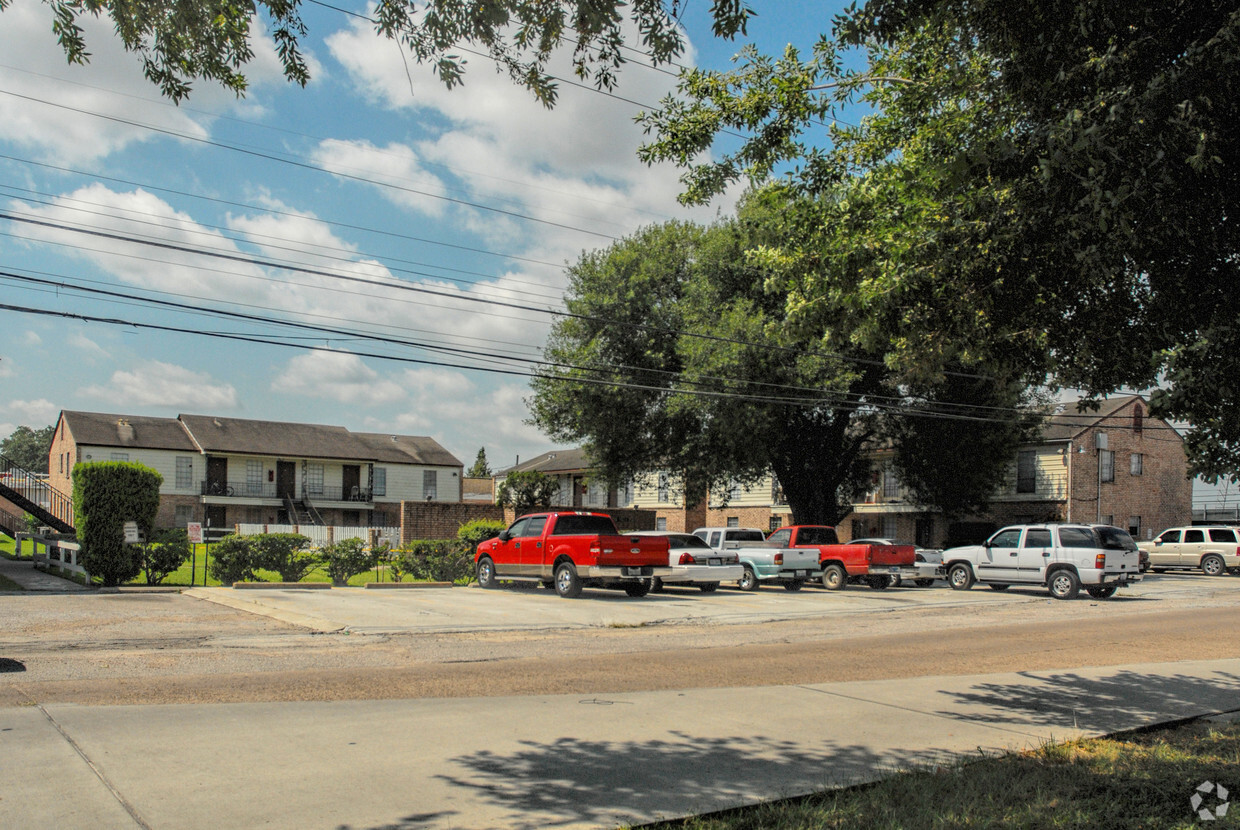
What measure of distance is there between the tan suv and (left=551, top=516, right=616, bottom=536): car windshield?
94.6 feet

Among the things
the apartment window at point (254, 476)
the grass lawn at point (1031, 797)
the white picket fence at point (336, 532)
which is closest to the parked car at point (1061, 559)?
the white picket fence at point (336, 532)

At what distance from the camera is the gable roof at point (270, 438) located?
5747 centimetres

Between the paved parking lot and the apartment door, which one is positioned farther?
the apartment door

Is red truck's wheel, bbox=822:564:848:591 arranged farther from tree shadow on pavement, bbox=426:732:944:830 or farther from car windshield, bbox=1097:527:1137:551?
tree shadow on pavement, bbox=426:732:944:830

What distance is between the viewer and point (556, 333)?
35.2m

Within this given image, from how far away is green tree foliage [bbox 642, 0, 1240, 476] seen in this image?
19.4ft

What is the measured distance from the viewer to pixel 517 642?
13.5m

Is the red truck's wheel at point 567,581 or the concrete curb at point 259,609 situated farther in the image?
the red truck's wheel at point 567,581

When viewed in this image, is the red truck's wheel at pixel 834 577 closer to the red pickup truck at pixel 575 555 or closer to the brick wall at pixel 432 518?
the red pickup truck at pixel 575 555

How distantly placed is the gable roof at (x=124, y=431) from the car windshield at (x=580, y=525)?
139ft

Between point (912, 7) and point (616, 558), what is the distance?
14.0 metres

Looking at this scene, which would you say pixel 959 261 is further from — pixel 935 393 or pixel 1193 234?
pixel 935 393

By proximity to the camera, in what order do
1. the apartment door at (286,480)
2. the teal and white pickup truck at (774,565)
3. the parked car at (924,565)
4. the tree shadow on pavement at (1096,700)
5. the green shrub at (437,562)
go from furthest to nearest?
1. the apartment door at (286,480)
2. the parked car at (924,565)
3. the teal and white pickup truck at (774,565)
4. the green shrub at (437,562)
5. the tree shadow on pavement at (1096,700)

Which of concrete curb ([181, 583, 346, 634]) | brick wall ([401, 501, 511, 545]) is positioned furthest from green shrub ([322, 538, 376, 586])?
brick wall ([401, 501, 511, 545])
